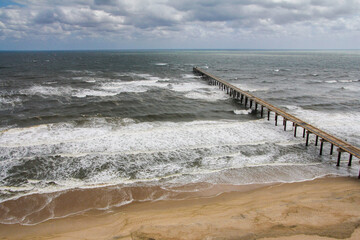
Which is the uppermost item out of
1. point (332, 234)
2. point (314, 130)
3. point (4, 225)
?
point (314, 130)

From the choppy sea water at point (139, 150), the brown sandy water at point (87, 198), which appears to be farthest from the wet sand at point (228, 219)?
the choppy sea water at point (139, 150)

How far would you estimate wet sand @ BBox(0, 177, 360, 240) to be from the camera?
9.28m

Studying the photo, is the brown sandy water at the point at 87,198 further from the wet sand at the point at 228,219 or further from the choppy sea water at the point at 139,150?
the wet sand at the point at 228,219

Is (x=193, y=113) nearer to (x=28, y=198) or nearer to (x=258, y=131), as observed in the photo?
(x=258, y=131)

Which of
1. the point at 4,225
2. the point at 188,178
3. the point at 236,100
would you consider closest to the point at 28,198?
the point at 4,225

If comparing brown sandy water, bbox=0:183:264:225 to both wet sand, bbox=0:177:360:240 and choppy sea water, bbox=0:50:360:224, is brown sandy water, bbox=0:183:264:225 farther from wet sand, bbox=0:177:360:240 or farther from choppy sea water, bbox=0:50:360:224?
wet sand, bbox=0:177:360:240

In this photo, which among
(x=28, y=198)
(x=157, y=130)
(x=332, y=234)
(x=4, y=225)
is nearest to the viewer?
(x=332, y=234)

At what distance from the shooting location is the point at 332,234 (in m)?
9.04

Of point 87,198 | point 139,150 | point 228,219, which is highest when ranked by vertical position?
point 139,150

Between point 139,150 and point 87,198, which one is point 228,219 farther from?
point 139,150

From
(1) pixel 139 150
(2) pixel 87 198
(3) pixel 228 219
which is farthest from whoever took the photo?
(1) pixel 139 150

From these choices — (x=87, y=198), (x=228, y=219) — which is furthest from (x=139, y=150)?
(x=228, y=219)

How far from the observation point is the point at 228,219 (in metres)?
10.2

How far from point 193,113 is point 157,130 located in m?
6.86
